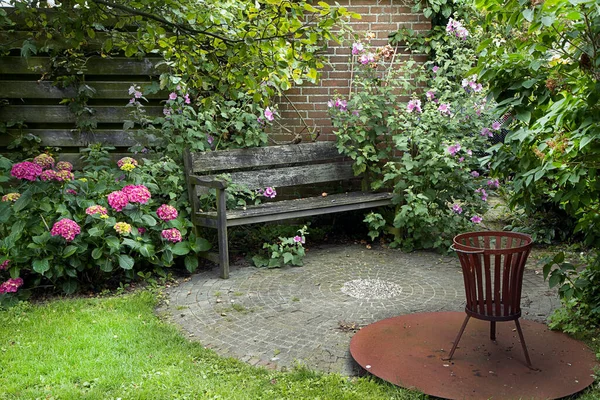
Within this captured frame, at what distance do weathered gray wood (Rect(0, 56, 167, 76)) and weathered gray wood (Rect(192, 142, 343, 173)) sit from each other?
1.21m

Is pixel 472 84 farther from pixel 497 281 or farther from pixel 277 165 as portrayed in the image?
pixel 497 281

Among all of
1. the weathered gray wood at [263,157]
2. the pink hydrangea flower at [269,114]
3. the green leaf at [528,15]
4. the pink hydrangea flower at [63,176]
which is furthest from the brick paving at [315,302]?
the green leaf at [528,15]

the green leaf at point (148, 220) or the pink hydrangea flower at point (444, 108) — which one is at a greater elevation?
the pink hydrangea flower at point (444, 108)

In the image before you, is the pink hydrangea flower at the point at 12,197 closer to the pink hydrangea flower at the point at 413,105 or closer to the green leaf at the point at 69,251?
the green leaf at the point at 69,251

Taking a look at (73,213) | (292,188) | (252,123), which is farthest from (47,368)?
(292,188)

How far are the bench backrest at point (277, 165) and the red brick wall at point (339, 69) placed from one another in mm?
490

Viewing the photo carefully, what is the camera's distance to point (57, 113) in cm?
621

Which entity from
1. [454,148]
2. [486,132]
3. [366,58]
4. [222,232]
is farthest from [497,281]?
[366,58]

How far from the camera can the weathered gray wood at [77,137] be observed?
20.4ft

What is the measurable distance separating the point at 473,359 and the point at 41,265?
131 inches

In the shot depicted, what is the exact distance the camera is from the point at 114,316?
4320 millimetres

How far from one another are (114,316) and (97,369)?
2.84 feet

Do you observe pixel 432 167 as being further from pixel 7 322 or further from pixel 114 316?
pixel 7 322

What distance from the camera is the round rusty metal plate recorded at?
3.17m
